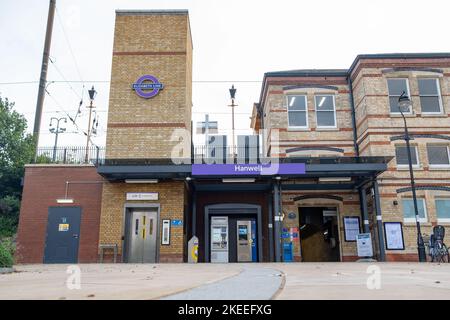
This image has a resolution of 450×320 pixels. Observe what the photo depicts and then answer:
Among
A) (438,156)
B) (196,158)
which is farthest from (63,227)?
(438,156)

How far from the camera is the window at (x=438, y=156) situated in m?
17.8

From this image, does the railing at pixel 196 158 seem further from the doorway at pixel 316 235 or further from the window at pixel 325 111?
the doorway at pixel 316 235

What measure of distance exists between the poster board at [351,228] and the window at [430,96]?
6462 mm

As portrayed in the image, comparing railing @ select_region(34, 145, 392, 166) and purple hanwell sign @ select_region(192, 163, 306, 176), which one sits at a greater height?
railing @ select_region(34, 145, 392, 166)

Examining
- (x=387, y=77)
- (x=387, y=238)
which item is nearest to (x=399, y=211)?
(x=387, y=238)

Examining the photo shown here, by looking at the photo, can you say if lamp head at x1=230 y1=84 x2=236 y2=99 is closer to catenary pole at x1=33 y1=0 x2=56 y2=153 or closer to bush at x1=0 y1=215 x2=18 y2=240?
catenary pole at x1=33 y1=0 x2=56 y2=153

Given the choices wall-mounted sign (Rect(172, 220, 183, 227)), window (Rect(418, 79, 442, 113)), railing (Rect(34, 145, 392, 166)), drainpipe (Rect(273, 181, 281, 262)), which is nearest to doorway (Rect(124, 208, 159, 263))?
wall-mounted sign (Rect(172, 220, 183, 227))

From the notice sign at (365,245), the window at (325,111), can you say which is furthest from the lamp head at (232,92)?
the notice sign at (365,245)

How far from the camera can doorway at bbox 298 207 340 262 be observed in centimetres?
2020

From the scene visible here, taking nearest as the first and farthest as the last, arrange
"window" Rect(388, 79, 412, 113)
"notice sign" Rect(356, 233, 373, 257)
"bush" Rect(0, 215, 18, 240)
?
1. "notice sign" Rect(356, 233, 373, 257)
2. "window" Rect(388, 79, 412, 113)
3. "bush" Rect(0, 215, 18, 240)

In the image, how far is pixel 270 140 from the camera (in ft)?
64.5

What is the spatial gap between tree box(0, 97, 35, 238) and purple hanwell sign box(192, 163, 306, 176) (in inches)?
478

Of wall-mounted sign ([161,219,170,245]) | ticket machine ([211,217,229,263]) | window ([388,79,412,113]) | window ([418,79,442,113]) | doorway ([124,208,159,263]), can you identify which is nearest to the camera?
wall-mounted sign ([161,219,170,245])
